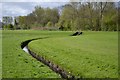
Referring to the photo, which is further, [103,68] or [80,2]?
[80,2]

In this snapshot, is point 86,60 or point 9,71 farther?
point 86,60

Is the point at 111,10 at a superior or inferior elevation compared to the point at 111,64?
superior

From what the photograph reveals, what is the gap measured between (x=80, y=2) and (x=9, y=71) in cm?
7626

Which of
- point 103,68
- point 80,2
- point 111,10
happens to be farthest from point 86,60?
point 80,2

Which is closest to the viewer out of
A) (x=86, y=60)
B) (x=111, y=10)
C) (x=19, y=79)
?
(x=19, y=79)

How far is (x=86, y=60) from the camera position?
15914mm

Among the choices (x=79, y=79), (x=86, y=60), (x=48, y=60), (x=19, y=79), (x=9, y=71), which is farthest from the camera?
(x=48, y=60)

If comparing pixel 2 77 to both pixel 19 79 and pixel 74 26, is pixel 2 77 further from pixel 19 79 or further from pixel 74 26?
pixel 74 26

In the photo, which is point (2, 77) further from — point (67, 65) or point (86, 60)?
point (86, 60)

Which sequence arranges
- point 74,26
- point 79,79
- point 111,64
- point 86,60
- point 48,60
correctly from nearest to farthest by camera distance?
1. point 79,79
2. point 111,64
3. point 86,60
4. point 48,60
5. point 74,26

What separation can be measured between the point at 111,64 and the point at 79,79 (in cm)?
286

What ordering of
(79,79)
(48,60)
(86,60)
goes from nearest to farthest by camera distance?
(79,79) < (86,60) < (48,60)

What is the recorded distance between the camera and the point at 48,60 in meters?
17.9

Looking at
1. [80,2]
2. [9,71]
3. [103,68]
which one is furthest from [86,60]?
[80,2]
